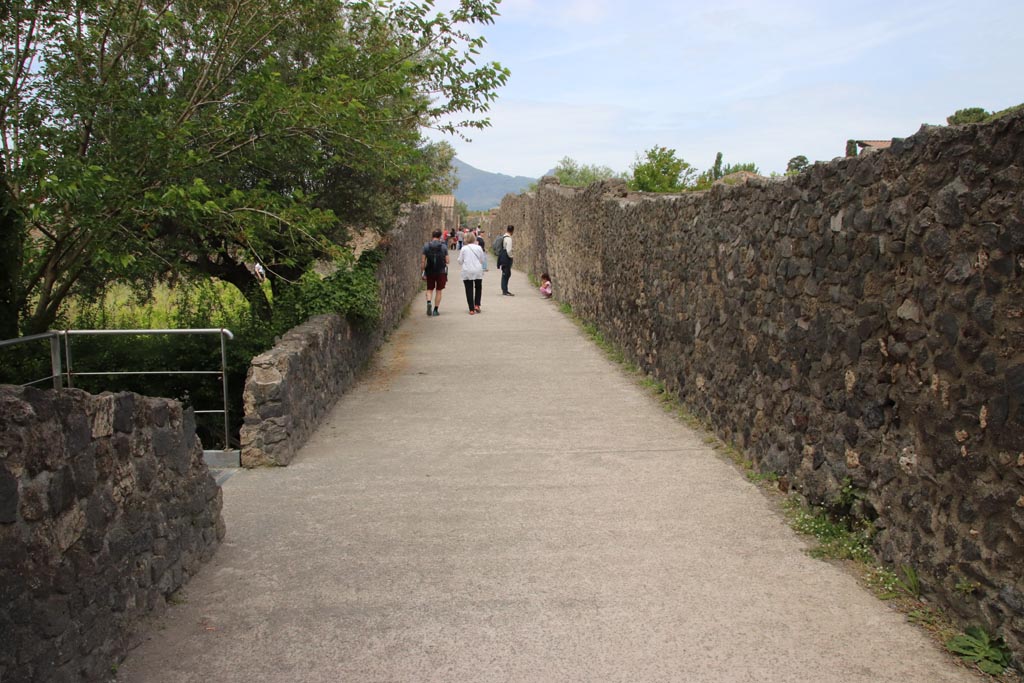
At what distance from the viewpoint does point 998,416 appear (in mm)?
3748

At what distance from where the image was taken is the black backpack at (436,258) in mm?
17703

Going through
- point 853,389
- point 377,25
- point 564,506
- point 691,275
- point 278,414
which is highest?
point 377,25

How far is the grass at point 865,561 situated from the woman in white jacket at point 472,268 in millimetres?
11089

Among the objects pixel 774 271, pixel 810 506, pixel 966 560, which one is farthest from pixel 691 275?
pixel 966 560

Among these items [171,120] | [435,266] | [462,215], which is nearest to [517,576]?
[171,120]

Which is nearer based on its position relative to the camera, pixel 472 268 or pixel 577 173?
pixel 472 268

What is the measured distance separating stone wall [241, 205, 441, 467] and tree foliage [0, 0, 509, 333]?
103cm

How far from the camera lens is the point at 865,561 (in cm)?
493

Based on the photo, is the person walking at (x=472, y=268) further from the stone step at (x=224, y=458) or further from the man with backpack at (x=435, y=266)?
the stone step at (x=224, y=458)

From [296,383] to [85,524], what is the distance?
4309 millimetres

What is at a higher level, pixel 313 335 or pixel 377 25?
pixel 377 25

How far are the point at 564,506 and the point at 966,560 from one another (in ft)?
9.18

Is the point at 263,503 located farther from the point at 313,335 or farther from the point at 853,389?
the point at 853,389

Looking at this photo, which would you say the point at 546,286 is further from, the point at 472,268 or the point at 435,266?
the point at 435,266
